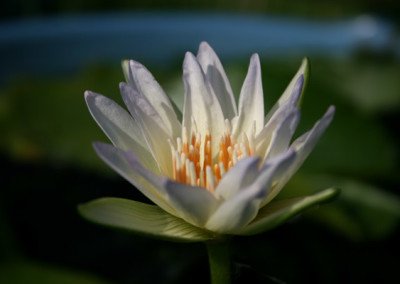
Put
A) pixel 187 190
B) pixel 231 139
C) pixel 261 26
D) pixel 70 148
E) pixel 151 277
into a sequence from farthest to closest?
pixel 261 26 < pixel 70 148 < pixel 151 277 < pixel 231 139 < pixel 187 190

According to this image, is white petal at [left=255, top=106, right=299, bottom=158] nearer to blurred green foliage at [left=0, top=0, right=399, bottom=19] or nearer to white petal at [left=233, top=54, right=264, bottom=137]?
white petal at [left=233, top=54, right=264, bottom=137]

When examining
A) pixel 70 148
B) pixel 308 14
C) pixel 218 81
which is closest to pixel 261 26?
pixel 308 14

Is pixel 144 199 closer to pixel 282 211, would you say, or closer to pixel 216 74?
pixel 216 74

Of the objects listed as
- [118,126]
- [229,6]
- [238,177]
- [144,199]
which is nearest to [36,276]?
[144,199]

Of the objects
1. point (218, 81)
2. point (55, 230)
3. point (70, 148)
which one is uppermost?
point (218, 81)

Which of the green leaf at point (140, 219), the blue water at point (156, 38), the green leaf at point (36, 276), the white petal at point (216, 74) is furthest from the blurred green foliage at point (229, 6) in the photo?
the green leaf at point (140, 219)

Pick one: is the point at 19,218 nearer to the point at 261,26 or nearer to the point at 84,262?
the point at 84,262

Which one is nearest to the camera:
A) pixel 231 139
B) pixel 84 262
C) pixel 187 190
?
pixel 187 190
